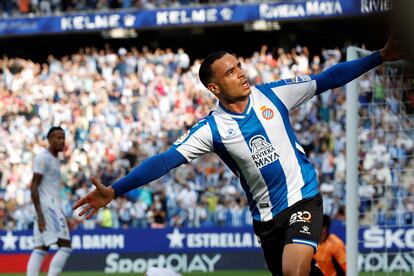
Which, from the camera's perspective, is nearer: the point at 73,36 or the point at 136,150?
the point at 136,150

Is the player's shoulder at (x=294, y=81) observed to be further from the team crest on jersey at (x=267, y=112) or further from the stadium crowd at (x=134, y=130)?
the stadium crowd at (x=134, y=130)

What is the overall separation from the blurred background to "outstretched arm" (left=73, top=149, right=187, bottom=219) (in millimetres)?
2876

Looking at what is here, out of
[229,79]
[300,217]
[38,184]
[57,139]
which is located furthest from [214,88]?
[38,184]

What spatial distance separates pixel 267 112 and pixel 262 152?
0.83 ft

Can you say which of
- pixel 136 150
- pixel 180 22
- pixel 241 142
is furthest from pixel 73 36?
pixel 241 142

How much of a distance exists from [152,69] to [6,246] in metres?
8.95

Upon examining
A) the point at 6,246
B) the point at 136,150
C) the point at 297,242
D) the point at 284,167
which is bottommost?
the point at 6,246

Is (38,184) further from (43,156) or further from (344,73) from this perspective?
(344,73)

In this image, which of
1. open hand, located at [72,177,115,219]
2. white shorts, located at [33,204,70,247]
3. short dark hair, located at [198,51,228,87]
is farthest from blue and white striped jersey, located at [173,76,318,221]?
white shorts, located at [33,204,70,247]

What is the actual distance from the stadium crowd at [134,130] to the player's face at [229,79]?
43.2ft

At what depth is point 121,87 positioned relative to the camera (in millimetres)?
26312

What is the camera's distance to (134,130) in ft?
79.0

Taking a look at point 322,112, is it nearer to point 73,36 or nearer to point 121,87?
point 121,87

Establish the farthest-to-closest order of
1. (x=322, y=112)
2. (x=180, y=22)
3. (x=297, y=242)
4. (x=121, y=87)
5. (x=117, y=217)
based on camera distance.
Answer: (x=180, y=22) → (x=121, y=87) → (x=322, y=112) → (x=117, y=217) → (x=297, y=242)
